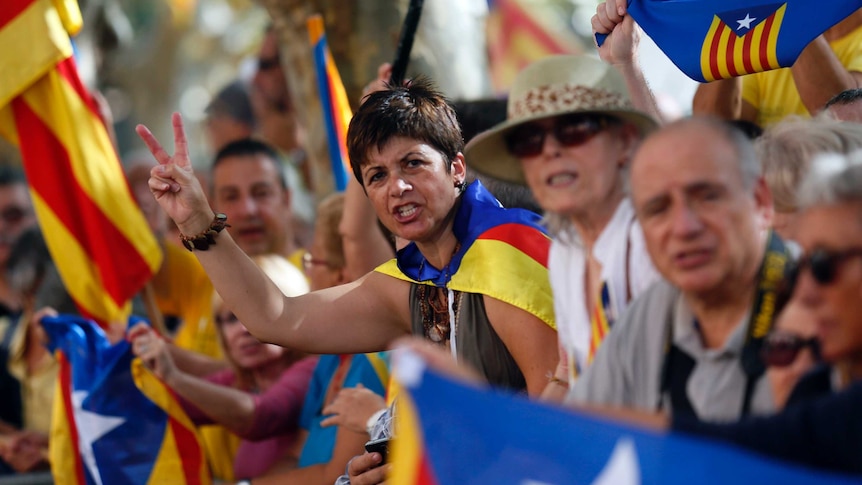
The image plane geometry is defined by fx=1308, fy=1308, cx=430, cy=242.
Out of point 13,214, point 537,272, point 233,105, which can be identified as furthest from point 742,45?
point 233,105

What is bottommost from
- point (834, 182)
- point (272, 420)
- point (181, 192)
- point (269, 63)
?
point (272, 420)

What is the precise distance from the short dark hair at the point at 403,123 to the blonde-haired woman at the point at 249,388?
1.23 meters

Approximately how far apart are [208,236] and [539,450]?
5.92 feet

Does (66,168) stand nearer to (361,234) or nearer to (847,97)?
(361,234)

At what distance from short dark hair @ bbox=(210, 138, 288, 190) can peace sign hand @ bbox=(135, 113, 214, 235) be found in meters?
2.51

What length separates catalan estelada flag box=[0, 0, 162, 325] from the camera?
5.93 meters

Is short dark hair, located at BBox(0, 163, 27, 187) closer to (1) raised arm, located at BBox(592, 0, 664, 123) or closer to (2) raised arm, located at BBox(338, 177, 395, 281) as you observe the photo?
(2) raised arm, located at BBox(338, 177, 395, 281)

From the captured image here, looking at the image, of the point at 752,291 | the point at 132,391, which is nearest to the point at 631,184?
the point at 752,291

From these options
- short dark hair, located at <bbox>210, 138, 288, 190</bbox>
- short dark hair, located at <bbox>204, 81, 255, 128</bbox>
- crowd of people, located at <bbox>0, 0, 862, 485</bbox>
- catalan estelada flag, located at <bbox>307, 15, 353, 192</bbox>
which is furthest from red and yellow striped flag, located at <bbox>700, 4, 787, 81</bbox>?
short dark hair, located at <bbox>204, 81, 255, 128</bbox>

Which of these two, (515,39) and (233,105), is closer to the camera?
(233,105)

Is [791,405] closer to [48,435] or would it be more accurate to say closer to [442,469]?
[442,469]

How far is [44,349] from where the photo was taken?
253 inches

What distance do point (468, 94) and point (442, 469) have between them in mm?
5626

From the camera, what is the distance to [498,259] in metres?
3.79
